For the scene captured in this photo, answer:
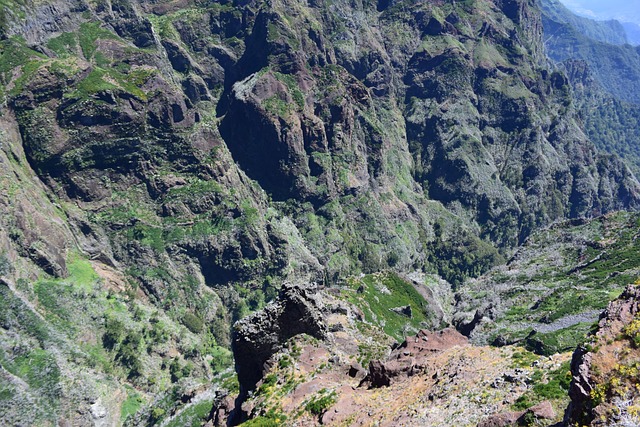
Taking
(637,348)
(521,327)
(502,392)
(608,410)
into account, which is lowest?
(521,327)

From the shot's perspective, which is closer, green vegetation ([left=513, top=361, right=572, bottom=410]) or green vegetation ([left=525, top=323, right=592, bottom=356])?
green vegetation ([left=513, top=361, right=572, bottom=410])

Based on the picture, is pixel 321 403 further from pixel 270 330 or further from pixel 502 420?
pixel 502 420

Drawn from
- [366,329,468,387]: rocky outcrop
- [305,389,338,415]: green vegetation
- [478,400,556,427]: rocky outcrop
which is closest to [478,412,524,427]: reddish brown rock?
[478,400,556,427]: rocky outcrop

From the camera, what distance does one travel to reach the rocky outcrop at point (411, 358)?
223 feet

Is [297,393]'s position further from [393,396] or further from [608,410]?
[608,410]

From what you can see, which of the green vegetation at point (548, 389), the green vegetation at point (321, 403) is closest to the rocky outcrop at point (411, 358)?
the green vegetation at point (321, 403)

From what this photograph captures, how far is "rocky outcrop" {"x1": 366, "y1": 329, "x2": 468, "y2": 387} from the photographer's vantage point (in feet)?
223

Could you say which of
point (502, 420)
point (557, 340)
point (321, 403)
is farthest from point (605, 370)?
point (557, 340)

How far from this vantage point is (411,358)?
73.6 m

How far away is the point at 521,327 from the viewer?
157750 millimetres

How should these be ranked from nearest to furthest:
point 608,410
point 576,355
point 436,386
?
point 608,410
point 576,355
point 436,386

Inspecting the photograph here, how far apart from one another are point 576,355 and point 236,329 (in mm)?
63640

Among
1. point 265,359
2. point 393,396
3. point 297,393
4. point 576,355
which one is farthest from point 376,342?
point 576,355

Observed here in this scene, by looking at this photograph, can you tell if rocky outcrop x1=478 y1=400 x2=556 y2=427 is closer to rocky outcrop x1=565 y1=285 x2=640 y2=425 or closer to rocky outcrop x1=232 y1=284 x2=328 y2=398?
rocky outcrop x1=565 y1=285 x2=640 y2=425
